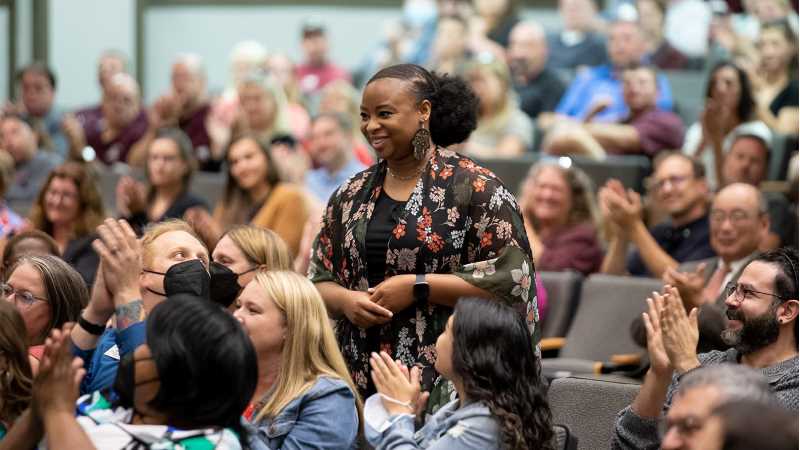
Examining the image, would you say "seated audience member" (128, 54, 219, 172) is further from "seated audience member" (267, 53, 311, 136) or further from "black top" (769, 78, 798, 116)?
"black top" (769, 78, 798, 116)

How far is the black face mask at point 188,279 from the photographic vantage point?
10.2 feet

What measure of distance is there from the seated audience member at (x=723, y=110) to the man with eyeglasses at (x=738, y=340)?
9.90ft

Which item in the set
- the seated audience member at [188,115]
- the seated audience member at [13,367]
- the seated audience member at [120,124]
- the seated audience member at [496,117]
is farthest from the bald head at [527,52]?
the seated audience member at [13,367]

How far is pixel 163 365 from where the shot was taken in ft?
7.68

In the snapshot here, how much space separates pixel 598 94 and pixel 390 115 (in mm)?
4856

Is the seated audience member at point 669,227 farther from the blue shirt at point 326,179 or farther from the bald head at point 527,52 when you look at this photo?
the bald head at point 527,52

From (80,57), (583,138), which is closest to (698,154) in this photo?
(583,138)

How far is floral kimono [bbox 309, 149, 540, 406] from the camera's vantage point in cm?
323

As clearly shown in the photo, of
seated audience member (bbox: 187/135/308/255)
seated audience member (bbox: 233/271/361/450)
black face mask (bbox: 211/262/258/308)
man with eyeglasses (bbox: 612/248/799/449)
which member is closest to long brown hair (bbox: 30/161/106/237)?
seated audience member (bbox: 187/135/308/255)

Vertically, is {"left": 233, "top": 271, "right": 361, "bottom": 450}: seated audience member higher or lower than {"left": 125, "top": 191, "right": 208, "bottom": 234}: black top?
higher

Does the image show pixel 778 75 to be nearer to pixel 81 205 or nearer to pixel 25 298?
pixel 81 205

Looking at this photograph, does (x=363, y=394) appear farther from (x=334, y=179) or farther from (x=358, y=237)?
(x=334, y=179)

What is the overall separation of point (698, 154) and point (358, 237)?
3.79m

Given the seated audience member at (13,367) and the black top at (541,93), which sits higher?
the seated audience member at (13,367)
